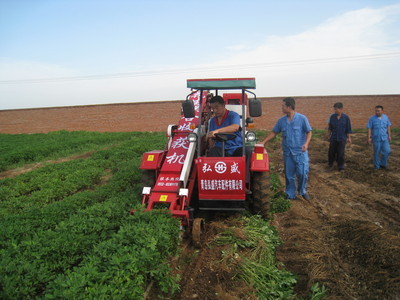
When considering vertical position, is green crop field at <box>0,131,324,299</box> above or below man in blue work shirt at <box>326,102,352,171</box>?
below

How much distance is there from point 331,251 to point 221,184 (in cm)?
168

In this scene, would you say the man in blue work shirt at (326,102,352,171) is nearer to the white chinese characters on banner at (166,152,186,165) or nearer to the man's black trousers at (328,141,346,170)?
the man's black trousers at (328,141,346,170)

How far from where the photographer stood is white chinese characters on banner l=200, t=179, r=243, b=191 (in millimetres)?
4852

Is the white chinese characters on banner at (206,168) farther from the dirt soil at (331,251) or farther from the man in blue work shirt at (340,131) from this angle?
the man in blue work shirt at (340,131)

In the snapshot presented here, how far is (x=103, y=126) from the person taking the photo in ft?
86.0

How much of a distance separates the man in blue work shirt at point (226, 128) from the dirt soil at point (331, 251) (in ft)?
3.51

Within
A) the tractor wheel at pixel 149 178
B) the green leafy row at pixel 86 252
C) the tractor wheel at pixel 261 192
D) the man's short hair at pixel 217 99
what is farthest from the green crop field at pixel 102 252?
the man's short hair at pixel 217 99

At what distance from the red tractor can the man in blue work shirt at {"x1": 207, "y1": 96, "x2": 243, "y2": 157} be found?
4.2 inches

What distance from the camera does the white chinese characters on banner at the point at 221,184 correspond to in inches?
191

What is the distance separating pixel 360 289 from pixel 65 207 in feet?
14.2

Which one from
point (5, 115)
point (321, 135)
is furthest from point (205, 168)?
point (5, 115)

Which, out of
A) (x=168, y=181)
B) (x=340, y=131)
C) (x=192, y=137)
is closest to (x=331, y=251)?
(x=168, y=181)

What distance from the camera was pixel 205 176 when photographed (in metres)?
4.88

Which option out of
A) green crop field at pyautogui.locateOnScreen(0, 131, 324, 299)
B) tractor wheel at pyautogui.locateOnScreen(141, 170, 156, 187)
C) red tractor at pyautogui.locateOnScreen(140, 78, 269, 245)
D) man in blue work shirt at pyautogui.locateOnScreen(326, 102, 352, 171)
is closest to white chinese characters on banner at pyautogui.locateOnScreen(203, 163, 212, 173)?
red tractor at pyautogui.locateOnScreen(140, 78, 269, 245)
